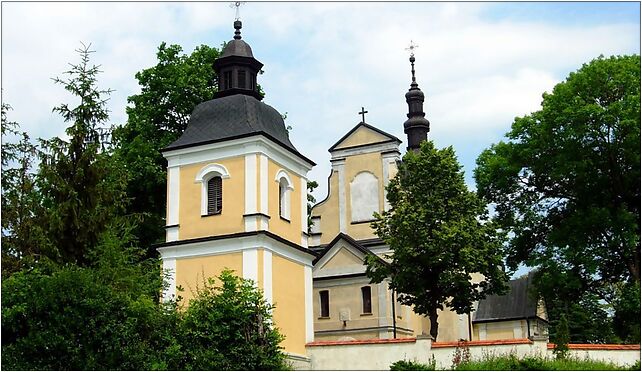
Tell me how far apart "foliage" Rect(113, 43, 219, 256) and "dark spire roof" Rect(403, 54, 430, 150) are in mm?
10631

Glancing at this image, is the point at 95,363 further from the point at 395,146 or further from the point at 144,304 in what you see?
the point at 395,146

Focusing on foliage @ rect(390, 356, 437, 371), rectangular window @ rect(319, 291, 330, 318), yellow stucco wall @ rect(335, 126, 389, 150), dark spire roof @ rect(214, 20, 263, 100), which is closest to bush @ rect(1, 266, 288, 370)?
foliage @ rect(390, 356, 437, 371)

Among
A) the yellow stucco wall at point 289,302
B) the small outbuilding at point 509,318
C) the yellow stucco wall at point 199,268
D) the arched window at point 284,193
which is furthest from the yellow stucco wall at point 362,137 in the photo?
the yellow stucco wall at point 199,268

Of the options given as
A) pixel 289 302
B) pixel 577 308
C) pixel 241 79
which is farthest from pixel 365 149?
pixel 289 302

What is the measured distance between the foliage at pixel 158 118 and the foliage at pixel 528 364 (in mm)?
13210

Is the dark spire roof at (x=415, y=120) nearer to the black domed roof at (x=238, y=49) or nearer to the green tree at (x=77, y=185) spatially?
the black domed roof at (x=238, y=49)

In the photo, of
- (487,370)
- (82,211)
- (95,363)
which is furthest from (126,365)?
(487,370)

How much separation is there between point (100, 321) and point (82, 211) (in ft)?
10.6

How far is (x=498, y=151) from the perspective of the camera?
2936 cm

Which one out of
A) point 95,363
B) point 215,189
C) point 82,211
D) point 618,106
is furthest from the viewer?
point 618,106

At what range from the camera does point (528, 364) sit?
1848 cm

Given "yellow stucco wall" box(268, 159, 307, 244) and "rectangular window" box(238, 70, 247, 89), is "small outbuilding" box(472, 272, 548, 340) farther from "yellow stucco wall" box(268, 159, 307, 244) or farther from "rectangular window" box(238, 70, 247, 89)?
"rectangular window" box(238, 70, 247, 89)

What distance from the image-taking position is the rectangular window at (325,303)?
3137 centimetres

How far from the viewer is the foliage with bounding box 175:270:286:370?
63.7 ft
